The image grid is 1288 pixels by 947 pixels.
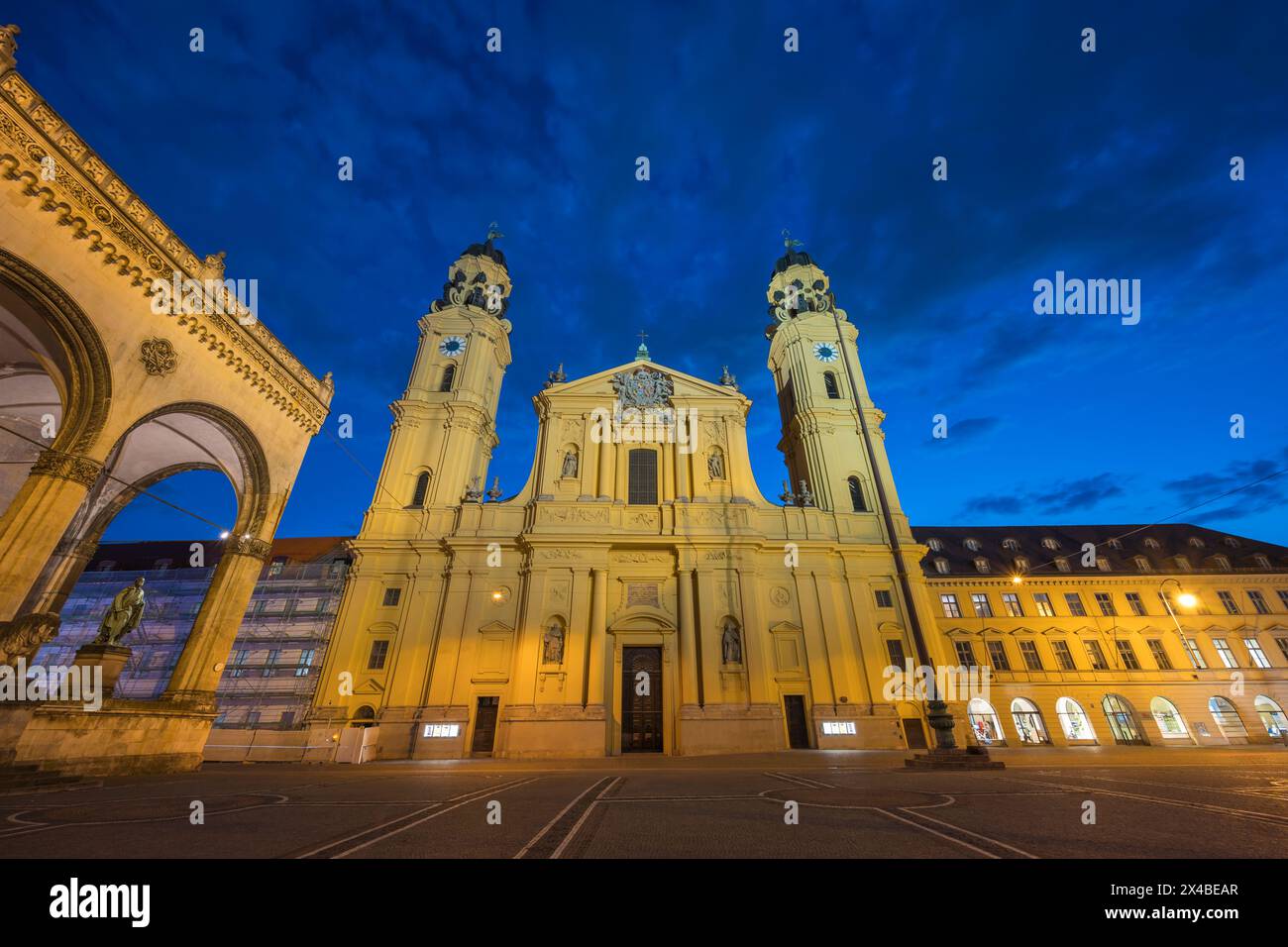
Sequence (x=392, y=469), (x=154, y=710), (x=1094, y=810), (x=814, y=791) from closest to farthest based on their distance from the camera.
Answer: (x=1094, y=810)
(x=814, y=791)
(x=154, y=710)
(x=392, y=469)

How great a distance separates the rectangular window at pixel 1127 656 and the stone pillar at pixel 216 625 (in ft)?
118

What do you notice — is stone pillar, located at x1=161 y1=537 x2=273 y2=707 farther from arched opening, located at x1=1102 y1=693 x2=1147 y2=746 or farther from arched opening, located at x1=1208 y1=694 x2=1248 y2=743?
arched opening, located at x1=1208 y1=694 x2=1248 y2=743

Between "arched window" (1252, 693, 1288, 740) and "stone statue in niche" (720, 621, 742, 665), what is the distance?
26476mm

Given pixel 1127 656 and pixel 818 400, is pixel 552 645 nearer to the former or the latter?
pixel 818 400

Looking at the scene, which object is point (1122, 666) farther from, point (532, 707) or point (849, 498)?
point (532, 707)

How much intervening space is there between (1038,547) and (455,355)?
3574 cm

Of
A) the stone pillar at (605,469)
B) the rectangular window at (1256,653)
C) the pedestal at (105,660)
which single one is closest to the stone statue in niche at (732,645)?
the stone pillar at (605,469)

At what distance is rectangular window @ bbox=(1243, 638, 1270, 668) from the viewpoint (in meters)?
24.3

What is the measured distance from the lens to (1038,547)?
2967 cm

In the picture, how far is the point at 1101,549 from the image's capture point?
94.2 ft

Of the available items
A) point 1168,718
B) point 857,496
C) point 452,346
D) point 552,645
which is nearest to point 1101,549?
point 1168,718

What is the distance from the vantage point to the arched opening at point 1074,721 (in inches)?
919

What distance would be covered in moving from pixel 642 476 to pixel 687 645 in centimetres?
832
